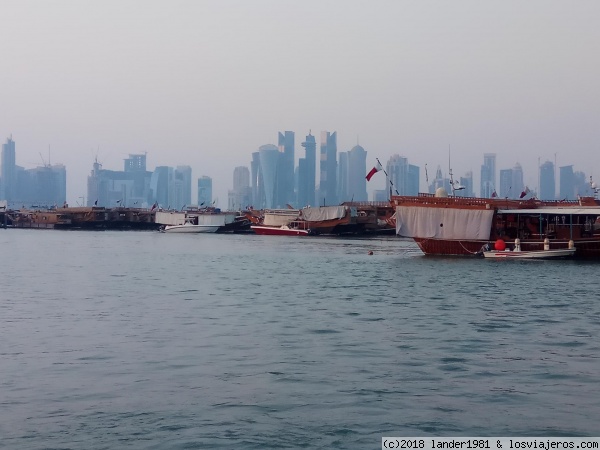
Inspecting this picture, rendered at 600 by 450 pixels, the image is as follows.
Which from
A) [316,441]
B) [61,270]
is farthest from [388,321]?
[61,270]

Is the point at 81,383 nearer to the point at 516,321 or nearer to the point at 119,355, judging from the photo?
the point at 119,355

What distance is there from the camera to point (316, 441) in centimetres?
1287

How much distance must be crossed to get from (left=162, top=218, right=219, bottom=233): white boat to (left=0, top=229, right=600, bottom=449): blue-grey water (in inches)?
3500

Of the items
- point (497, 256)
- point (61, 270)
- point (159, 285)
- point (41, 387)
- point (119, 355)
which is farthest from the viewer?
point (497, 256)

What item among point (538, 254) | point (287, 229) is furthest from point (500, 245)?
point (287, 229)

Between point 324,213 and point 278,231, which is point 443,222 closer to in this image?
point 324,213

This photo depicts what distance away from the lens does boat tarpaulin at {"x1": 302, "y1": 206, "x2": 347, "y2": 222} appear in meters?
112

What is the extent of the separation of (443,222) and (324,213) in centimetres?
5726

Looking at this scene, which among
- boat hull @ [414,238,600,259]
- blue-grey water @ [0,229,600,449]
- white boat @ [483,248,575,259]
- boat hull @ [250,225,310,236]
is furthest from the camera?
boat hull @ [250,225,310,236]

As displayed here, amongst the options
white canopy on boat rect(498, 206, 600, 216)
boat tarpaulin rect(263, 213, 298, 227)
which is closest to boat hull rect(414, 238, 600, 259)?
white canopy on boat rect(498, 206, 600, 216)

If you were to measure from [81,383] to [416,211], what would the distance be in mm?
42902

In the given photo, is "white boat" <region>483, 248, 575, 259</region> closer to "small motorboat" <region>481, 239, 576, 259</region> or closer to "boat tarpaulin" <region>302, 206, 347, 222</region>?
"small motorboat" <region>481, 239, 576, 259</region>

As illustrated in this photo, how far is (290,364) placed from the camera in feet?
60.8

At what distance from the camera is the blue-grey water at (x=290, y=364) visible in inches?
534
